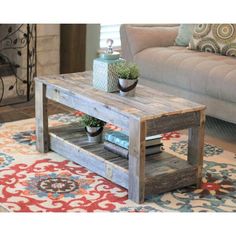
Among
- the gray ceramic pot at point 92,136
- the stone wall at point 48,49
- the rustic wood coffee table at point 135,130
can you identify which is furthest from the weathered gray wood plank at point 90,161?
the stone wall at point 48,49

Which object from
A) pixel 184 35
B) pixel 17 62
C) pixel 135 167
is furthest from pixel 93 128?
pixel 17 62

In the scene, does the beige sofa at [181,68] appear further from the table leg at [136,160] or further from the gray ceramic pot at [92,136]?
the table leg at [136,160]

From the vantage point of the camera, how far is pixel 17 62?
4.27m

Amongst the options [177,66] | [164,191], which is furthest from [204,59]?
[164,191]

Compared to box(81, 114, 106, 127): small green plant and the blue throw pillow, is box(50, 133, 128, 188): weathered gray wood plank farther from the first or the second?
the blue throw pillow

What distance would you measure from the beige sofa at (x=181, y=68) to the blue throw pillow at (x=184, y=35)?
5 centimetres

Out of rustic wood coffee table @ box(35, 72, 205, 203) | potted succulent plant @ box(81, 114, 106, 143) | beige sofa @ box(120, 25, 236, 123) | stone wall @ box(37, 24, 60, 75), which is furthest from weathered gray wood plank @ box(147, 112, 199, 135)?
stone wall @ box(37, 24, 60, 75)

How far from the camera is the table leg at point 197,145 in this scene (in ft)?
7.86

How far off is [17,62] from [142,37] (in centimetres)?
113

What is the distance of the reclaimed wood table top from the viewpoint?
2248 mm

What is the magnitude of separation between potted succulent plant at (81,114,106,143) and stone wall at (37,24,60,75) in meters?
1.76

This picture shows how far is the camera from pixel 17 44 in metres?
4.20
